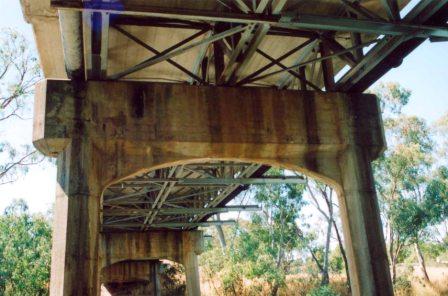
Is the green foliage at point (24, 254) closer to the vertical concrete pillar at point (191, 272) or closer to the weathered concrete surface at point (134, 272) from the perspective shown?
the weathered concrete surface at point (134, 272)

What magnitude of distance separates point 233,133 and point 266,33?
1830 millimetres

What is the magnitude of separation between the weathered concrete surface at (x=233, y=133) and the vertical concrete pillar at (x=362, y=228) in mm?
17

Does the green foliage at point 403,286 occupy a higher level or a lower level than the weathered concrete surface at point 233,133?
lower

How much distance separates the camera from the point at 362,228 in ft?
24.8

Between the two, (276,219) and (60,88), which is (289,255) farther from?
(60,88)

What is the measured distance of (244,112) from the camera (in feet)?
25.2

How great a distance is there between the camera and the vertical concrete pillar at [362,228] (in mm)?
7316

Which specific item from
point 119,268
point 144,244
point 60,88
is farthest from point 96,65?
point 119,268

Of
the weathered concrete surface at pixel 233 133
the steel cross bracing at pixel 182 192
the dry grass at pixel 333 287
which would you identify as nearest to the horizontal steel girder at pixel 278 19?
the weathered concrete surface at pixel 233 133

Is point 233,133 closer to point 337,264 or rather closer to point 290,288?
point 290,288

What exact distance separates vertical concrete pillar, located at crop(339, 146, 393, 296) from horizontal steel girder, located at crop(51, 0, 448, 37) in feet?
7.82

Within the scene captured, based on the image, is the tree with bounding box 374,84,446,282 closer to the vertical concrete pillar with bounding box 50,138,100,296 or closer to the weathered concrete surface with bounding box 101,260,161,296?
the weathered concrete surface with bounding box 101,260,161,296

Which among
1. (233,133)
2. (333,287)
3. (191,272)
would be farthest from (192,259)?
→ (233,133)

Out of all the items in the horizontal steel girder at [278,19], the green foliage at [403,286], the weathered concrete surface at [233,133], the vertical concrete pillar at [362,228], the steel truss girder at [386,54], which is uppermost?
the steel truss girder at [386,54]
